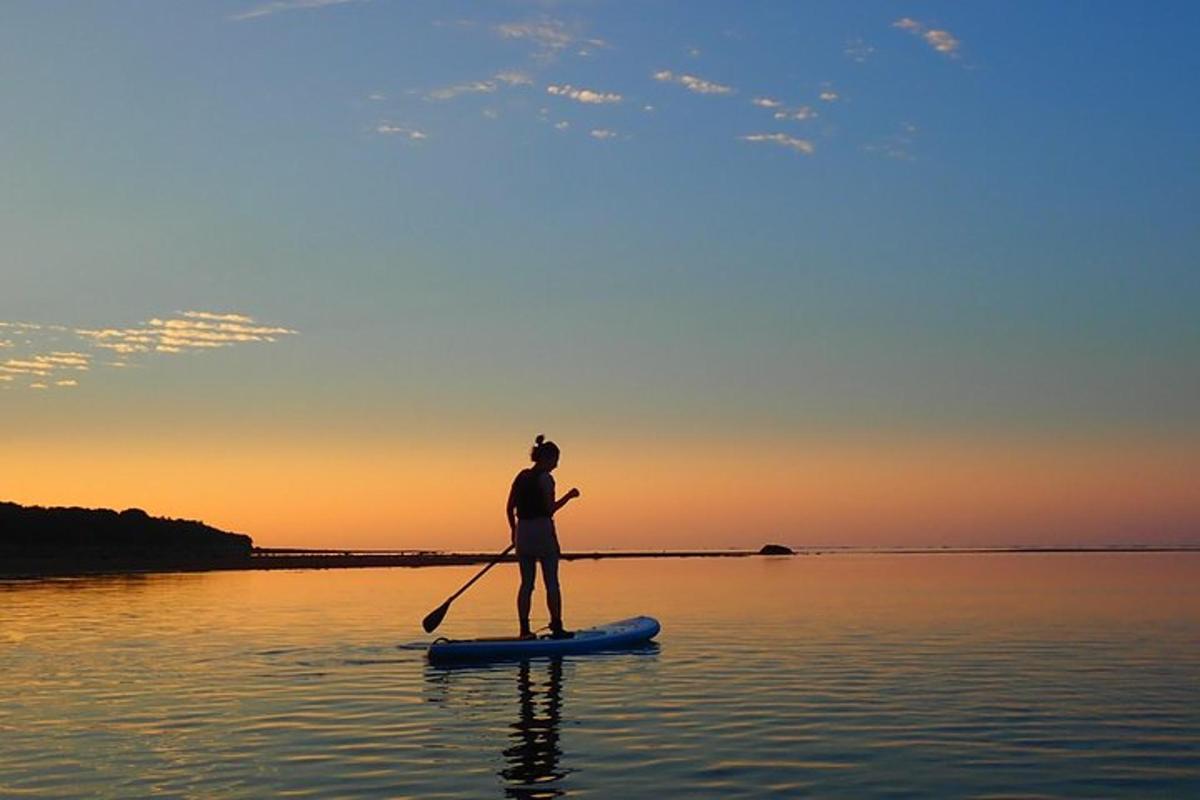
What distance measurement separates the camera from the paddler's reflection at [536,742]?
10188mm

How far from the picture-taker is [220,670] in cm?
1914

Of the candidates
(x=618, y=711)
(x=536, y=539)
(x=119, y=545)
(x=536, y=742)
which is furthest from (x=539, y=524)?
(x=119, y=545)

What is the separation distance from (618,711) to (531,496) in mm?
7614

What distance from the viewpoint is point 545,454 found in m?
21.8

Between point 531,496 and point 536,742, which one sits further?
point 531,496

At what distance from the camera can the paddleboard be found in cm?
2059

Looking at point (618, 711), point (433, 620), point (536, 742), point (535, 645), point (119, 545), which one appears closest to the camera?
point (536, 742)

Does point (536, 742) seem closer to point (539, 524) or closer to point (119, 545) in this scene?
point (539, 524)

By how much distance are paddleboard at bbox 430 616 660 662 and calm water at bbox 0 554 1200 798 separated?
18.7 inches

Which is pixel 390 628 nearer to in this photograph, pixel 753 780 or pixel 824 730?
pixel 824 730

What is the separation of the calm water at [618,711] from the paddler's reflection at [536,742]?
2.2 inches

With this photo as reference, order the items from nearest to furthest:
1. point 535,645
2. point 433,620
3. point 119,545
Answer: point 535,645 < point 433,620 < point 119,545

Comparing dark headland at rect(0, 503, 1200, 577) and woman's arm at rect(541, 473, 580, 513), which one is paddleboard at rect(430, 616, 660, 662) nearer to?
woman's arm at rect(541, 473, 580, 513)

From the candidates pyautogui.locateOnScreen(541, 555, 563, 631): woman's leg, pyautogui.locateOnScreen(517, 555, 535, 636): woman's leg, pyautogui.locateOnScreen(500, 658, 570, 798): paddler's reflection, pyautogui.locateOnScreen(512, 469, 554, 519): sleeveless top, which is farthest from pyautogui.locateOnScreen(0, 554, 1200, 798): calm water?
pyautogui.locateOnScreen(512, 469, 554, 519): sleeveless top
